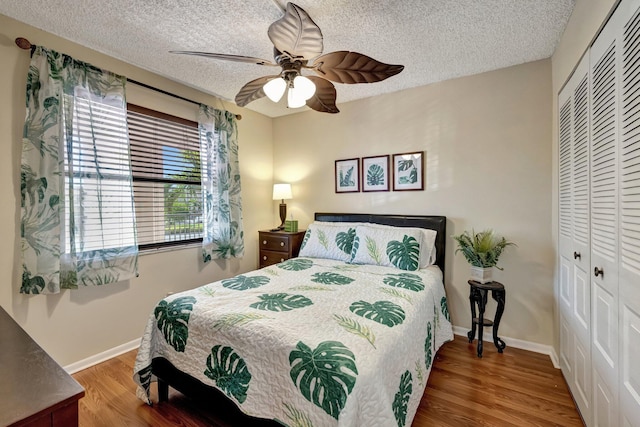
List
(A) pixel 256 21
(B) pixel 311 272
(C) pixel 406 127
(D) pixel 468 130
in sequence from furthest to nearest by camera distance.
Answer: (C) pixel 406 127
(D) pixel 468 130
(B) pixel 311 272
(A) pixel 256 21

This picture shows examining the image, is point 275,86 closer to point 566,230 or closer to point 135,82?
point 135,82

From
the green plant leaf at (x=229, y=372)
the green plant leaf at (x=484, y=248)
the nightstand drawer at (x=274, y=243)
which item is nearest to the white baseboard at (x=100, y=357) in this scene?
the green plant leaf at (x=229, y=372)

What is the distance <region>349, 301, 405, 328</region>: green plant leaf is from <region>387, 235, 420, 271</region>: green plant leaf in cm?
84

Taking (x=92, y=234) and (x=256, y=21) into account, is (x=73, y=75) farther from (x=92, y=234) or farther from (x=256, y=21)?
(x=256, y=21)

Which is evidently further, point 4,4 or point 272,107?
point 272,107

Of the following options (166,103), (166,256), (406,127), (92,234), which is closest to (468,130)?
(406,127)

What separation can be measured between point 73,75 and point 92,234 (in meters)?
1.22

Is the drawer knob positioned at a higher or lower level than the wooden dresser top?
higher

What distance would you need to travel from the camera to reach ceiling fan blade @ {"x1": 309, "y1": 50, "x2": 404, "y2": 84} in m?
1.63

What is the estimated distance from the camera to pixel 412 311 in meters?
1.70

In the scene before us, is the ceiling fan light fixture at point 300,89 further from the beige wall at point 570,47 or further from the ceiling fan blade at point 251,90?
the beige wall at point 570,47

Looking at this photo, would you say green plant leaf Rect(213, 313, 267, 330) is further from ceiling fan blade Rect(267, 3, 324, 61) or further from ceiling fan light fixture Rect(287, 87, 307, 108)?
ceiling fan blade Rect(267, 3, 324, 61)

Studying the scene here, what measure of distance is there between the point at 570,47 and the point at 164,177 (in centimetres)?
342

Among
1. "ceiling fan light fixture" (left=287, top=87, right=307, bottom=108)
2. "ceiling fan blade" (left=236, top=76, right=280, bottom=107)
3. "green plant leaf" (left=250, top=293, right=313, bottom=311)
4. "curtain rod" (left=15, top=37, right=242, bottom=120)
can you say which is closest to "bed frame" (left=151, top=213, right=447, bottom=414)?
"green plant leaf" (left=250, top=293, right=313, bottom=311)
